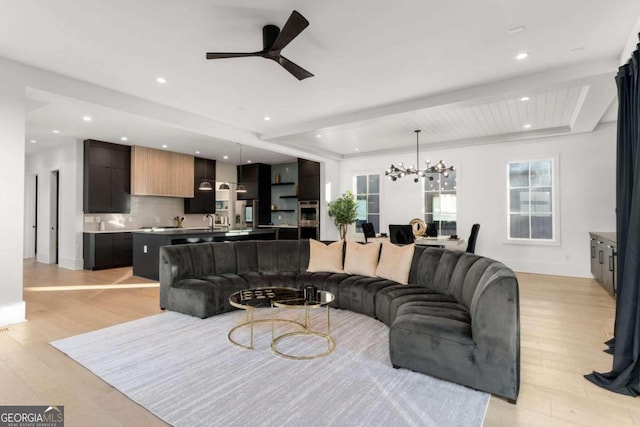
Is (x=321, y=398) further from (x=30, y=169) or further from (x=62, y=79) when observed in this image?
(x=30, y=169)

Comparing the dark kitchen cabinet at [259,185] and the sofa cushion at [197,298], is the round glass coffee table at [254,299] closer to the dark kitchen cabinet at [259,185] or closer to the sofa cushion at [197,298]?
the sofa cushion at [197,298]

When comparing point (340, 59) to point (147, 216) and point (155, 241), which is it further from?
point (147, 216)

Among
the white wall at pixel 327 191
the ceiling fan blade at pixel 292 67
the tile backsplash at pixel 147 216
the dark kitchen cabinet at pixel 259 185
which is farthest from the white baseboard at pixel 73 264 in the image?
the ceiling fan blade at pixel 292 67

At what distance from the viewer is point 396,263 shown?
3.96 meters

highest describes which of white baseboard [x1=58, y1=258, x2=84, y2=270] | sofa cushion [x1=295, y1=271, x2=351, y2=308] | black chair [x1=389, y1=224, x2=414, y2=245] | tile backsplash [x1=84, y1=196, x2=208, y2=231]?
tile backsplash [x1=84, y1=196, x2=208, y2=231]

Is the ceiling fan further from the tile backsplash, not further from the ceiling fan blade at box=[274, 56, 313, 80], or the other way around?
the tile backsplash

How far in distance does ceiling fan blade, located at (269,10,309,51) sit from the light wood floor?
287cm

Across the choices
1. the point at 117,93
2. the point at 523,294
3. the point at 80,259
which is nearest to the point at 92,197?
the point at 80,259

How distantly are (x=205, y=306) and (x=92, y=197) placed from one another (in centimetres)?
537

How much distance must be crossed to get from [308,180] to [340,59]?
5970 mm

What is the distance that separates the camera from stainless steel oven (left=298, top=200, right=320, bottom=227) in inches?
370

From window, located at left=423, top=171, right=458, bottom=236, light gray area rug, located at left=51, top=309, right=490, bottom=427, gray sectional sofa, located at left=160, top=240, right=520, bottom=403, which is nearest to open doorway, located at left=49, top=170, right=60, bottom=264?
gray sectional sofa, located at left=160, top=240, right=520, bottom=403

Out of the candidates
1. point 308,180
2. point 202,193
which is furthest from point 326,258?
point 202,193

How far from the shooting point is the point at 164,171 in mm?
8453
